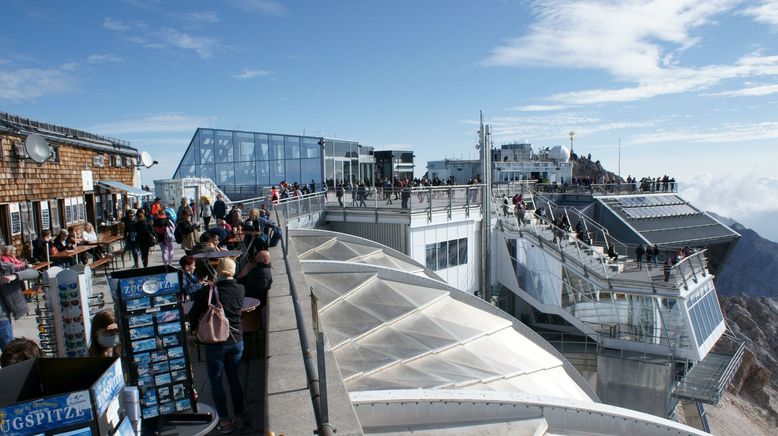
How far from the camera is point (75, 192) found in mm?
18844

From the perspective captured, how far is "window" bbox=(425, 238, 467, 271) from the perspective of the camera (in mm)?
23016

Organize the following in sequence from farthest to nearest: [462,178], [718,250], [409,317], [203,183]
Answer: [462,178] → [718,250] → [203,183] → [409,317]

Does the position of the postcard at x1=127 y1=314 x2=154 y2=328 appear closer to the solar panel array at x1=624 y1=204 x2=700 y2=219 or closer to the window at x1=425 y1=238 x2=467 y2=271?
the window at x1=425 y1=238 x2=467 y2=271

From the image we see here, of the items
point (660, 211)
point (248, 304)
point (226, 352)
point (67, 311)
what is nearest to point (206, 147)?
point (67, 311)

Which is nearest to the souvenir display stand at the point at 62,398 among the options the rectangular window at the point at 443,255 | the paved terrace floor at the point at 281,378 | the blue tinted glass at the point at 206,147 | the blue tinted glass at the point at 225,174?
the paved terrace floor at the point at 281,378

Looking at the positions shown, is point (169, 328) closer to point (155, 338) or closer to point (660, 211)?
point (155, 338)

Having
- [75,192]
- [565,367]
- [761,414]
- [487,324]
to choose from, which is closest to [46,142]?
[75,192]

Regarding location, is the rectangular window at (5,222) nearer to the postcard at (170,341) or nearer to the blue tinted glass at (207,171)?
the postcard at (170,341)

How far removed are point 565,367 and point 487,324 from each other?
76.3 inches

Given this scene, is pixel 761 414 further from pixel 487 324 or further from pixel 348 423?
pixel 348 423

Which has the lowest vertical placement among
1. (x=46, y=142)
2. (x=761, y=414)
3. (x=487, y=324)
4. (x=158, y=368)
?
(x=761, y=414)

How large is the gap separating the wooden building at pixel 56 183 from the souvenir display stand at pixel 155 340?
12.3 meters

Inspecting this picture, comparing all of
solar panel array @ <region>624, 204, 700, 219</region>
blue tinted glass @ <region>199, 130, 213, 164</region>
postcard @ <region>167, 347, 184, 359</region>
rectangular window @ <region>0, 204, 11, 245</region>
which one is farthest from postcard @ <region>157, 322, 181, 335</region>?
solar panel array @ <region>624, 204, 700, 219</region>

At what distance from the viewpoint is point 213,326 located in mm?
4852
